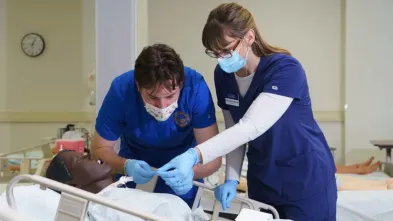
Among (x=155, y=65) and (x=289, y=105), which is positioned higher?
(x=155, y=65)

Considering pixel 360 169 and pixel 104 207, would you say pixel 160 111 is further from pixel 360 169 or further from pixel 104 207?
pixel 360 169

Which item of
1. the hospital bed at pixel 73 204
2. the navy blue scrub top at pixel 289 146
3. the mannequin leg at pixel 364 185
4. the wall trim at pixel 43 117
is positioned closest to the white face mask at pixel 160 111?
the navy blue scrub top at pixel 289 146

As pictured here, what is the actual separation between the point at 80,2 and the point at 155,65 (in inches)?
135

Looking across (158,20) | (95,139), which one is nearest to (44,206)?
(95,139)

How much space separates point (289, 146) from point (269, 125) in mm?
158

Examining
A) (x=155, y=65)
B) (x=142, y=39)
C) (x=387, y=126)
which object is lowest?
(x=387, y=126)

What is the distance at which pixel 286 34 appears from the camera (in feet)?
14.1

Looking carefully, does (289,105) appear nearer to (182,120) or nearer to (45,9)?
(182,120)

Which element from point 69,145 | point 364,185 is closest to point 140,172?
A: point 69,145

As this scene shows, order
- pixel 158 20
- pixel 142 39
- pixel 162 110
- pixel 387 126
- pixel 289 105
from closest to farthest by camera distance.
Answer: pixel 289 105 → pixel 162 110 → pixel 142 39 → pixel 387 126 → pixel 158 20

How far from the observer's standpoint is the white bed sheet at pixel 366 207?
7.48 feet

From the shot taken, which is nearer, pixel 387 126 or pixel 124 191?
pixel 124 191

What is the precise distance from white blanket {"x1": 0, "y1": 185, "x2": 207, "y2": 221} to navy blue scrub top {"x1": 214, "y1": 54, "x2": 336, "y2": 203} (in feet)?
0.93

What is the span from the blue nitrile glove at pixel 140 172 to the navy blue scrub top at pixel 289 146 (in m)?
0.36
